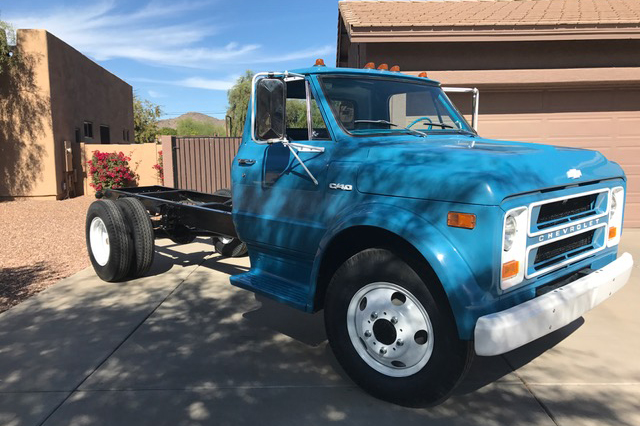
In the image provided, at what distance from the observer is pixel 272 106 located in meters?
3.43

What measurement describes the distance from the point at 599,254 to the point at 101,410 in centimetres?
352

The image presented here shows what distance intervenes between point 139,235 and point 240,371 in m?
2.68

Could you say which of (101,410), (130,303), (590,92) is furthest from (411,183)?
(590,92)

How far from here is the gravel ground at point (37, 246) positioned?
596cm

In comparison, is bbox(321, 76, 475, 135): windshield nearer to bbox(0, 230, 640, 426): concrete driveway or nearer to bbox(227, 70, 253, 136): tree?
bbox(0, 230, 640, 426): concrete driveway

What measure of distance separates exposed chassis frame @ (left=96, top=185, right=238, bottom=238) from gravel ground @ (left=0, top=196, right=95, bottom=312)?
126 cm

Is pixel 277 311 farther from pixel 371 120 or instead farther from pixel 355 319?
pixel 371 120

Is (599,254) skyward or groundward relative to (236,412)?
skyward

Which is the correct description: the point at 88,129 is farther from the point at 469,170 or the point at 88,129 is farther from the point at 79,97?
the point at 469,170

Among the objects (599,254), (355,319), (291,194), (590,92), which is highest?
(590,92)

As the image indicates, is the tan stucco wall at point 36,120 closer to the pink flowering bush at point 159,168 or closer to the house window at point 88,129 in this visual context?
the house window at point 88,129

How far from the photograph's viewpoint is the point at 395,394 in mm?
3033

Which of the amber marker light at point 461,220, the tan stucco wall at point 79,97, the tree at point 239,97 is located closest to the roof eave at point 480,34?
the amber marker light at point 461,220

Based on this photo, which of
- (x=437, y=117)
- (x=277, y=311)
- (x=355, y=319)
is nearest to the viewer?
(x=355, y=319)
